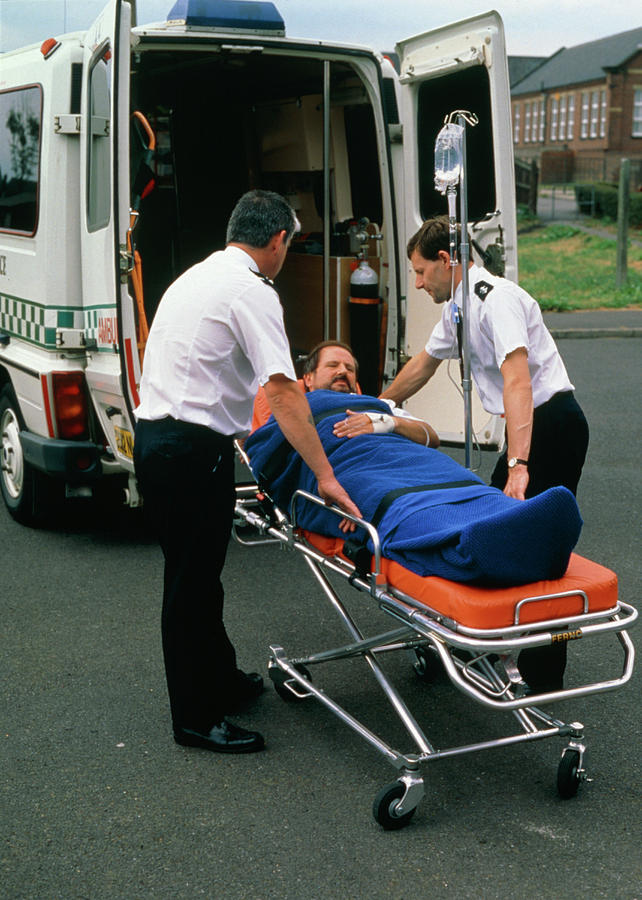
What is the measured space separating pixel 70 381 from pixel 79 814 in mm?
2859

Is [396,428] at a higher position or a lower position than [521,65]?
lower

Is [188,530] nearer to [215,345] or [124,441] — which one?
[215,345]

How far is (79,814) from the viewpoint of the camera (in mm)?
3342

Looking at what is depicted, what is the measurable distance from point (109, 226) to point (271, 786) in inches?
112

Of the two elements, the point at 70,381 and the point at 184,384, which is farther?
the point at 70,381

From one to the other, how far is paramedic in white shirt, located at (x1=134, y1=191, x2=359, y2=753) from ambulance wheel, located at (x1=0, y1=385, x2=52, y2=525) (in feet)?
8.64

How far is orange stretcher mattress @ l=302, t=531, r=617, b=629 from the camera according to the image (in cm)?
300

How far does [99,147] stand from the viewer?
5.47m

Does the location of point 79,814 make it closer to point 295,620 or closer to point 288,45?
point 295,620

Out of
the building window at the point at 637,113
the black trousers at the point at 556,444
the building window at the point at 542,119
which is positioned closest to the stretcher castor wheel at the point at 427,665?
the black trousers at the point at 556,444

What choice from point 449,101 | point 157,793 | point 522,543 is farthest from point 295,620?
point 449,101

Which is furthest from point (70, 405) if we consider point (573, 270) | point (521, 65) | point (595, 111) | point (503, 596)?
point (521, 65)

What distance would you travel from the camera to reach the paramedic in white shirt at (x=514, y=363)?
3.84 meters

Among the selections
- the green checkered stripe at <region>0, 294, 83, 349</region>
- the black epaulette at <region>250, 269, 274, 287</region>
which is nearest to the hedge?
the green checkered stripe at <region>0, 294, 83, 349</region>
